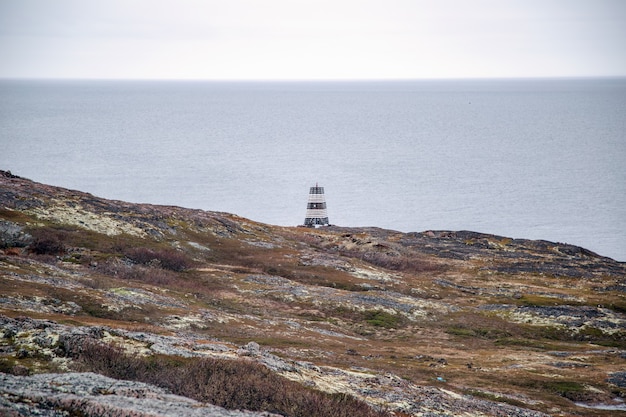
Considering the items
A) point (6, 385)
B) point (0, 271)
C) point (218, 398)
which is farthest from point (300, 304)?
point (6, 385)

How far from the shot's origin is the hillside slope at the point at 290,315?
90.2ft

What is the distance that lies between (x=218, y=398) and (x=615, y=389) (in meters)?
31.9

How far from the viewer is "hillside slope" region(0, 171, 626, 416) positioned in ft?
90.2

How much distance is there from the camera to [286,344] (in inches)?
1861

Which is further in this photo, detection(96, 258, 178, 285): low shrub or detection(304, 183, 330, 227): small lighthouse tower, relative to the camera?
detection(304, 183, 330, 227): small lighthouse tower

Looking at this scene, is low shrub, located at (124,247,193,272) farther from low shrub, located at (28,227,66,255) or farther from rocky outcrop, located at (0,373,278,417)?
rocky outcrop, located at (0,373,278,417)

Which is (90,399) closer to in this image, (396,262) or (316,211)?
(396,262)

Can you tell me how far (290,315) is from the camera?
61.1 m

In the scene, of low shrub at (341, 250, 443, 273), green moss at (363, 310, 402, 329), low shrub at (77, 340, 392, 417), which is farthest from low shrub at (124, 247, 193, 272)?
low shrub at (77, 340, 392, 417)

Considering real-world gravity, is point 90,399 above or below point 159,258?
below

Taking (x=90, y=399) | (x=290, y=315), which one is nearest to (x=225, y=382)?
(x=90, y=399)

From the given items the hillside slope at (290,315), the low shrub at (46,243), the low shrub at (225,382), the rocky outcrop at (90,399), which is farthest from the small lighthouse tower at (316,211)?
the rocky outcrop at (90,399)

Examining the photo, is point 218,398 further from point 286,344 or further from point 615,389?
point 615,389

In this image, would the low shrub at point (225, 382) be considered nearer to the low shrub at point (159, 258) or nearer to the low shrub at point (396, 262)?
the low shrub at point (159, 258)
